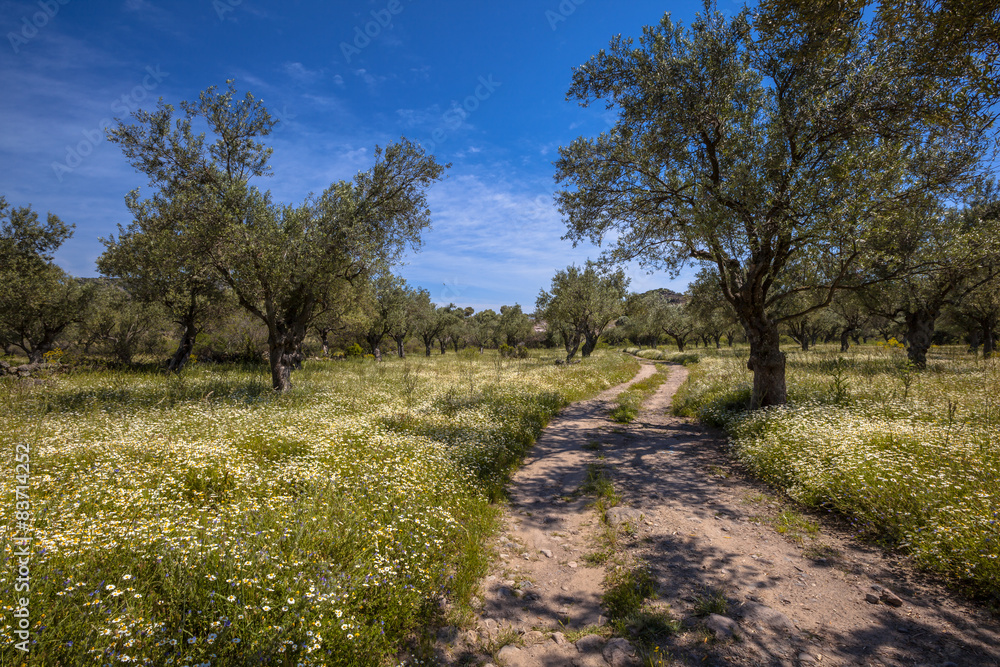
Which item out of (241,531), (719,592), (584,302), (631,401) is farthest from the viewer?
(584,302)

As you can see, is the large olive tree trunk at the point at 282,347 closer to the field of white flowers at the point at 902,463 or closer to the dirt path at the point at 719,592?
the dirt path at the point at 719,592

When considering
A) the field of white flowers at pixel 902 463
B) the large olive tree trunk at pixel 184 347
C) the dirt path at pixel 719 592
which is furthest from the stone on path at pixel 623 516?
the large olive tree trunk at pixel 184 347

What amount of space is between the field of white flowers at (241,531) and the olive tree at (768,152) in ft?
31.0

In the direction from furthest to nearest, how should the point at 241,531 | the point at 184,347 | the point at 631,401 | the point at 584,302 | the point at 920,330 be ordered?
the point at 584,302 < the point at 184,347 < the point at 920,330 < the point at 631,401 < the point at 241,531

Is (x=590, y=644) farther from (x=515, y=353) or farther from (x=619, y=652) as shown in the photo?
(x=515, y=353)

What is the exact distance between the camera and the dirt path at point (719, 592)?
3.83m

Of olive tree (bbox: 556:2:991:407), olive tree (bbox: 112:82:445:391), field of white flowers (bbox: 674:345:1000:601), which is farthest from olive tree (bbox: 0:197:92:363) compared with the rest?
field of white flowers (bbox: 674:345:1000:601)

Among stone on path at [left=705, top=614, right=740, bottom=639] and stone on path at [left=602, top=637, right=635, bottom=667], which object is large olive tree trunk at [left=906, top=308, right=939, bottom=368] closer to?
stone on path at [left=705, top=614, right=740, bottom=639]

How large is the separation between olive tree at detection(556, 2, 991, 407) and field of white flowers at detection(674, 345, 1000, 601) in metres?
2.83

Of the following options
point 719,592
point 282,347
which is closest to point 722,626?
point 719,592

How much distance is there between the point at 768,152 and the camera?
10.2 meters

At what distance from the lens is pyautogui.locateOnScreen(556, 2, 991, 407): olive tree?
29.9 feet

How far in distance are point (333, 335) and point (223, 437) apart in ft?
145

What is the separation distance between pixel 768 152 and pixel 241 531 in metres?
14.1
